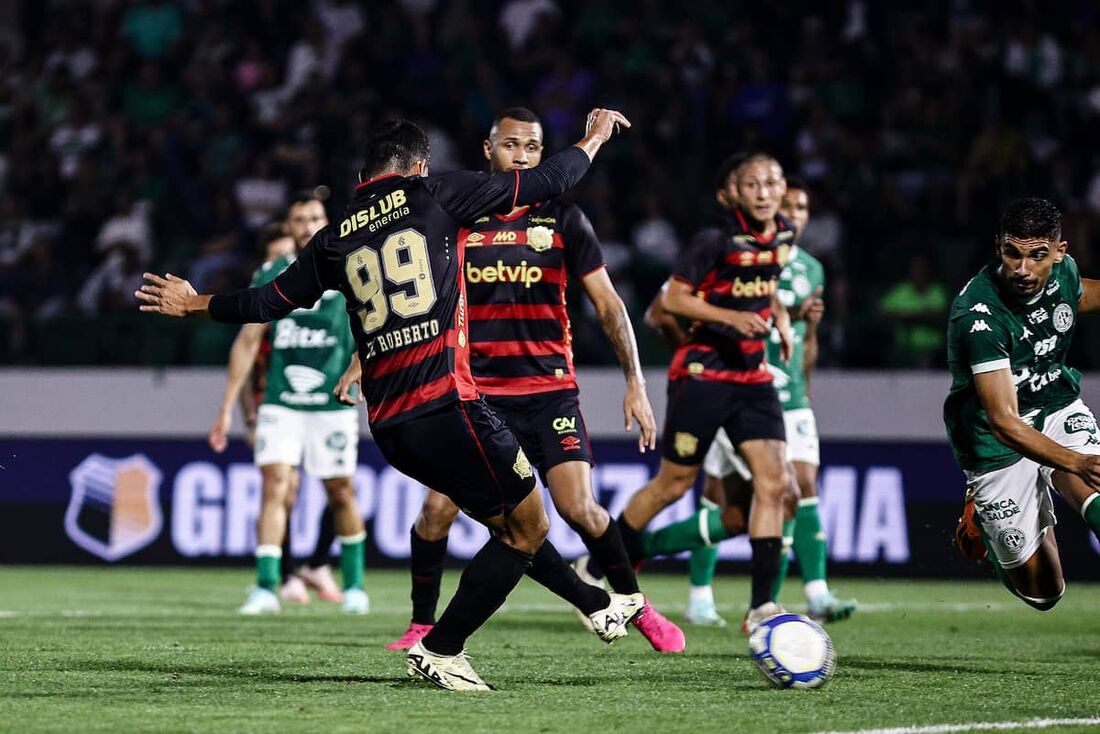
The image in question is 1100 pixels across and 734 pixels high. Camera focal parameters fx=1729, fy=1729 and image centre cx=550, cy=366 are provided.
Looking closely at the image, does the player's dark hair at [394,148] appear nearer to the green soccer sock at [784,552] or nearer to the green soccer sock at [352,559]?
the green soccer sock at [784,552]

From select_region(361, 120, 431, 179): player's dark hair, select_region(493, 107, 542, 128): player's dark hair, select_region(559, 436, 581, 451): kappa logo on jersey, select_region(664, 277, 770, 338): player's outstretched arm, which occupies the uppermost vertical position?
select_region(493, 107, 542, 128): player's dark hair

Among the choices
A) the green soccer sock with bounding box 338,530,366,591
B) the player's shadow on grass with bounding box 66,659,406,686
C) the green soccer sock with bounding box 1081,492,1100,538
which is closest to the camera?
the player's shadow on grass with bounding box 66,659,406,686

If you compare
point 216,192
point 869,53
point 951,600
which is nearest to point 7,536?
point 216,192

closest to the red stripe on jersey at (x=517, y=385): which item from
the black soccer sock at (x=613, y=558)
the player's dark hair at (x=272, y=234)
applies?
the black soccer sock at (x=613, y=558)

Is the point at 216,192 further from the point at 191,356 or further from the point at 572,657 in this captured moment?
the point at 572,657

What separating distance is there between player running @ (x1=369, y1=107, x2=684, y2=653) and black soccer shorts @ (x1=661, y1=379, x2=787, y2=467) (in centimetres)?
139

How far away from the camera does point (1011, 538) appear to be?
7410mm

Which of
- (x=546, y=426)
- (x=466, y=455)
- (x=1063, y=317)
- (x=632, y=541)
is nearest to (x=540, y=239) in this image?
(x=546, y=426)

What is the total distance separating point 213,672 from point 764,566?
10.6 feet

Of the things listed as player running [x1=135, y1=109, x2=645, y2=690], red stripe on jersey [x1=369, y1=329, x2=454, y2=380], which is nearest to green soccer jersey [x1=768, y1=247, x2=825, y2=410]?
player running [x1=135, y1=109, x2=645, y2=690]

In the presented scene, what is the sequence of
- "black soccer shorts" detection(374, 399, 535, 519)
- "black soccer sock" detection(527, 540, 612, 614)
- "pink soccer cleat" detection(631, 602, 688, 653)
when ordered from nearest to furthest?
"black soccer shorts" detection(374, 399, 535, 519) → "black soccer sock" detection(527, 540, 612, 614) → "pink soccer cleat" detection(631, 602, 688, 653)

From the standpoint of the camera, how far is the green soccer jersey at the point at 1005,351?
22.8 ft

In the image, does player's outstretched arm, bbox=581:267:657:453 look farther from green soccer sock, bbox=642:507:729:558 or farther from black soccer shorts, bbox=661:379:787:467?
green soccer sock, bbox=642:507:729:558

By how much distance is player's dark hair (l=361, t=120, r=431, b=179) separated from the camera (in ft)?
21.3
